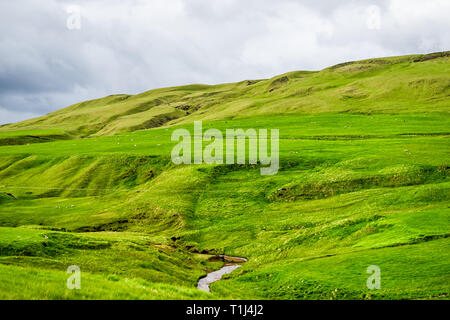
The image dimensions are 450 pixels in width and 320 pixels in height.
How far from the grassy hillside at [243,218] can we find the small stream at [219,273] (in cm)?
100

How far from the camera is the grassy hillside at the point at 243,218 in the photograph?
2688 centimetres

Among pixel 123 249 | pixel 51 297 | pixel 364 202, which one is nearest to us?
pixel 51 297

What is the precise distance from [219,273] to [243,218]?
16960 millimetres

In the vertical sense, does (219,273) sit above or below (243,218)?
below

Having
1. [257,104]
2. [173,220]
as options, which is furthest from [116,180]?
[257,104]

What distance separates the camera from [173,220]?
193 ft

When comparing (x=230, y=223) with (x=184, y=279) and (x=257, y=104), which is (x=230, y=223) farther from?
(x=257, y=104)

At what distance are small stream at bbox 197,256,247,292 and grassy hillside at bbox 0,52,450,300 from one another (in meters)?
1.00

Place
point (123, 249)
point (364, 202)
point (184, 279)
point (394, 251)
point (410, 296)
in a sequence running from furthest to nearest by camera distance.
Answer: point (364, 202), point (123, 249), point (184, 279), point (394, 251), point (410, 296)

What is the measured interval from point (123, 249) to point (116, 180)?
158 ft

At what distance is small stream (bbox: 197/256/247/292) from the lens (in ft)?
113

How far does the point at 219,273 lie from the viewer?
3953 cm

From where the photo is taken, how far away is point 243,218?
55.8 meters

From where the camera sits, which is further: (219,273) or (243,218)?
(243,218)
